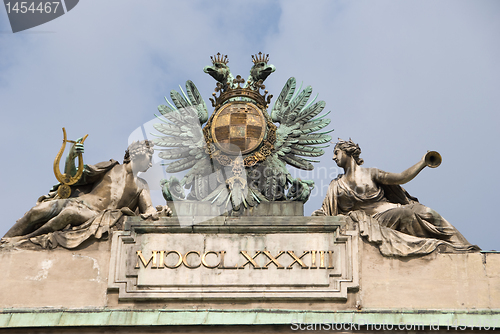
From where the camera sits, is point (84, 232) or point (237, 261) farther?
point (84, 232)

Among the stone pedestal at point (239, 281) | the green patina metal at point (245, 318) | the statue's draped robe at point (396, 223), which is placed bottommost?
the green patina metal at point (245, 318)

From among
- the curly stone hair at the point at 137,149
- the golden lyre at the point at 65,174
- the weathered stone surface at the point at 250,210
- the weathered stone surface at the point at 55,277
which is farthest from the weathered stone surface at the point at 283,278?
the curly stone hair at the point at 137,149

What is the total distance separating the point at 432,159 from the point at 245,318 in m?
4.66

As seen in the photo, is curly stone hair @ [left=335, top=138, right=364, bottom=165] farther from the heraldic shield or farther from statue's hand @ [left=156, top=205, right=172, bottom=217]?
statue's hand @ [left=156, top=205, right=172, bottom=217]

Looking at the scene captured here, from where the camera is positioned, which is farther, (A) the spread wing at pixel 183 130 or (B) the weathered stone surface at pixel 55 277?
(A) the spread wing at pixel 183 130

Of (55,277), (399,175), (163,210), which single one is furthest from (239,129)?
(55,277)

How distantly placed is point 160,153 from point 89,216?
6.62 ft

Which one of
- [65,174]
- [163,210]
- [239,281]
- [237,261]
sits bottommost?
[239,281]

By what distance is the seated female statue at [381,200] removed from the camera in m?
20.4

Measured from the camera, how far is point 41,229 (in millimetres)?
20672

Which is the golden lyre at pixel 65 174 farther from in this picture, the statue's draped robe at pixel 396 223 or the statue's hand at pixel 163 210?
the statue's draped robe at pixel 396 223

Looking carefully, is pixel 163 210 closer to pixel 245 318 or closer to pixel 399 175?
pixel 245 318

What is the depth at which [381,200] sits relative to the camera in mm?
20938

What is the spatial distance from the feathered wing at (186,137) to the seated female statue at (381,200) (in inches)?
97.6
